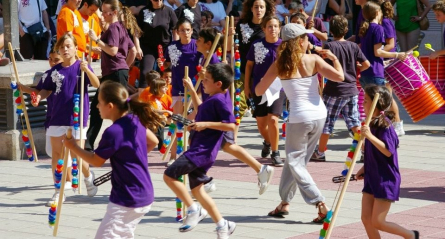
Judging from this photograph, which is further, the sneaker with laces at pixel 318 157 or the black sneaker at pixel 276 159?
the sneaker with laces at pixel 318 157

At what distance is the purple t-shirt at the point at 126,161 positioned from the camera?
6746 mm

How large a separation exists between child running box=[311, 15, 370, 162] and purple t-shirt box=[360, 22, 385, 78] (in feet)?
2.33

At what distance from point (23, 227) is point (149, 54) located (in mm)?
5619

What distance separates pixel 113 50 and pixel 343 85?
280 cm

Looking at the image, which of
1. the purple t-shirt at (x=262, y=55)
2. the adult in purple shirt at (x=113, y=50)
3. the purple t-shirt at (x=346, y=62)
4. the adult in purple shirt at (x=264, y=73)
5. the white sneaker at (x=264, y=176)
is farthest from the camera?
the adult in purple shirt at (x=113, y=50)

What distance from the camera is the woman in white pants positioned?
28.6 ft

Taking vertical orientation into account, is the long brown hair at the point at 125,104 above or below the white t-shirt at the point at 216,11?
above

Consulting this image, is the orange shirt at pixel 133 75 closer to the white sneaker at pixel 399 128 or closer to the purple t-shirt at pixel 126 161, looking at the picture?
the white sneaker at pixel 399 128

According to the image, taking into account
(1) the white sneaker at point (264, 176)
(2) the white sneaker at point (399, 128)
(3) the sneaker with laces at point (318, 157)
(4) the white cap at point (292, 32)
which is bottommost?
(2) the white sneaker at point (399, 128)

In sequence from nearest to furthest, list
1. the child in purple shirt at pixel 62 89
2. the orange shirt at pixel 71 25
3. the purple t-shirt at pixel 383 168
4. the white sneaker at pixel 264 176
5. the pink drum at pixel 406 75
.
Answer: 1. the purple t-shirt at pixel 383 168
2. the white sneaker at pixel 264 176
3. the child in purple shirt at pixel 62 89
4. the orange shirt at pixel 71 25
5. the pink drum at pixel 406 75

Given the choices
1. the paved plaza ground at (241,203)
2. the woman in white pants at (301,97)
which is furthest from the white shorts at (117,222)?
the woman in white pants at (301,97)

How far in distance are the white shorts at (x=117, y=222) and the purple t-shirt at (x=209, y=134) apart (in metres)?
1.41

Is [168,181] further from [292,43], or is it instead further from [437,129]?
[437,129]

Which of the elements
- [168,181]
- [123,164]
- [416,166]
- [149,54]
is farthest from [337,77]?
[149,54]
